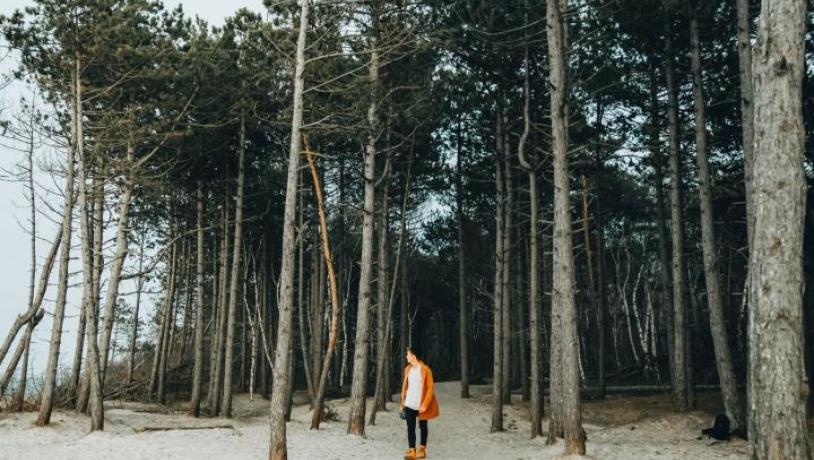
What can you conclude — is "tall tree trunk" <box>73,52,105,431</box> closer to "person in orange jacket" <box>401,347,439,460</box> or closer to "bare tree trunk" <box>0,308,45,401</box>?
"bare tree trunk" <box>0,308,45,401</box>

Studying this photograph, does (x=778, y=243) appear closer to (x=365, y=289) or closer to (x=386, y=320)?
(x=365, y=289)

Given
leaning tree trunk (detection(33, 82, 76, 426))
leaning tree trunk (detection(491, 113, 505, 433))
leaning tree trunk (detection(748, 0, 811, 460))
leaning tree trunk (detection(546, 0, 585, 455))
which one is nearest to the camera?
leaning tree trunk (detection(748, 0, 811, 460))

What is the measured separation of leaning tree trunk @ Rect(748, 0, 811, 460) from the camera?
6.29 metres

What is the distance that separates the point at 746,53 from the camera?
12484 millimetres

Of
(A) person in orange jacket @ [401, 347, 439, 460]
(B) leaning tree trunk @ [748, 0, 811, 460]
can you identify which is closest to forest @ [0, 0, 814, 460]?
(B) leaning tree trunk @ [748, 0, 811, 460]

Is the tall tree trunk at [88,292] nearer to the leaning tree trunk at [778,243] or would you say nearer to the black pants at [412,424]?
the black pants at [412,424]

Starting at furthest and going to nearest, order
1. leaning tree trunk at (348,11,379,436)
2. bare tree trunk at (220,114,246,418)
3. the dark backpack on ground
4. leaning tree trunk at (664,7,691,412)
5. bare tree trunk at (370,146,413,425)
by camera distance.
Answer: bare tree trunk at (220,114,246,418) → bare tree trunk at (370,146,413,425) → leaning tree trunk at (664,7,691,412) → leaning tree trunk at (348,11,379,436) → the dark backpack on ground

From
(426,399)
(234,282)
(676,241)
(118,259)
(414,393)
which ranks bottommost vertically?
(426,399)

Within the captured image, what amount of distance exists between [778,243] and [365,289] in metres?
9.15

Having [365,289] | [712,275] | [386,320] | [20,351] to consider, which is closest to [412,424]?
[365,289]

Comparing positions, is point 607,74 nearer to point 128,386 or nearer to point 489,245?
point 489,245

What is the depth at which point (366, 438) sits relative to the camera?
13.7 m

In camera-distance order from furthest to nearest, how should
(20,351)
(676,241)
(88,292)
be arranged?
1. (20,351)
2. (676,241)
3. (88,292)

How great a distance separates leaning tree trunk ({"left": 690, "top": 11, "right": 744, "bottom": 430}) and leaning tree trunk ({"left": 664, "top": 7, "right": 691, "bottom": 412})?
3.56 feet
